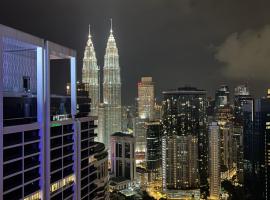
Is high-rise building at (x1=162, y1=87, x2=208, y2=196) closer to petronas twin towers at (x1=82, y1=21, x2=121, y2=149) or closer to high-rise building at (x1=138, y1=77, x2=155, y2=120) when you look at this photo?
petronas twin towers at (x1=82, y1=21, x2=121, y2=149)

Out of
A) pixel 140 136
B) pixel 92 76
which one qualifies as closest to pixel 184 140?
pixel 140 136

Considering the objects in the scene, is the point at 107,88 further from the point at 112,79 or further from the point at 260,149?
the point at 260,149

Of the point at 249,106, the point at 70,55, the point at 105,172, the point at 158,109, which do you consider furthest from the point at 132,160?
the point at 70,55

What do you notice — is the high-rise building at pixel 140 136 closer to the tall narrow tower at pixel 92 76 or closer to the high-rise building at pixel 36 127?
the tall narrow tower at pixel 92 76

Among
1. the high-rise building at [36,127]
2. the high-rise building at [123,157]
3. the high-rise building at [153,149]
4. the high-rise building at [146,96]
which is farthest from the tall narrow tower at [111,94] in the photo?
the high-rise building at [36,127]

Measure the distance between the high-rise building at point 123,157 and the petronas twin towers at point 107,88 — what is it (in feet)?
13.3

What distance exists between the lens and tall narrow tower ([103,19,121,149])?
75.6 feet

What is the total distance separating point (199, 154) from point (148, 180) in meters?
2.69

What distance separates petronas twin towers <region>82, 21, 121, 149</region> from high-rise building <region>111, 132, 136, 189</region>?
406 centimetres

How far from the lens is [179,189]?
15516 mm

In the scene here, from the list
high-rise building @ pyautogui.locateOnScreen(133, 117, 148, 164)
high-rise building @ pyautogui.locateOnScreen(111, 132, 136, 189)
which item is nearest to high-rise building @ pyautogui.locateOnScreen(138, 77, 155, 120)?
high-rise building @ pyautogui.locateOnScreen(133, 117, 148, 164)

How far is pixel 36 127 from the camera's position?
4719mm

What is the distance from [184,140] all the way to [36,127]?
12.7 metres

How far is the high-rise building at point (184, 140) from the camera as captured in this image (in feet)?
52.7
